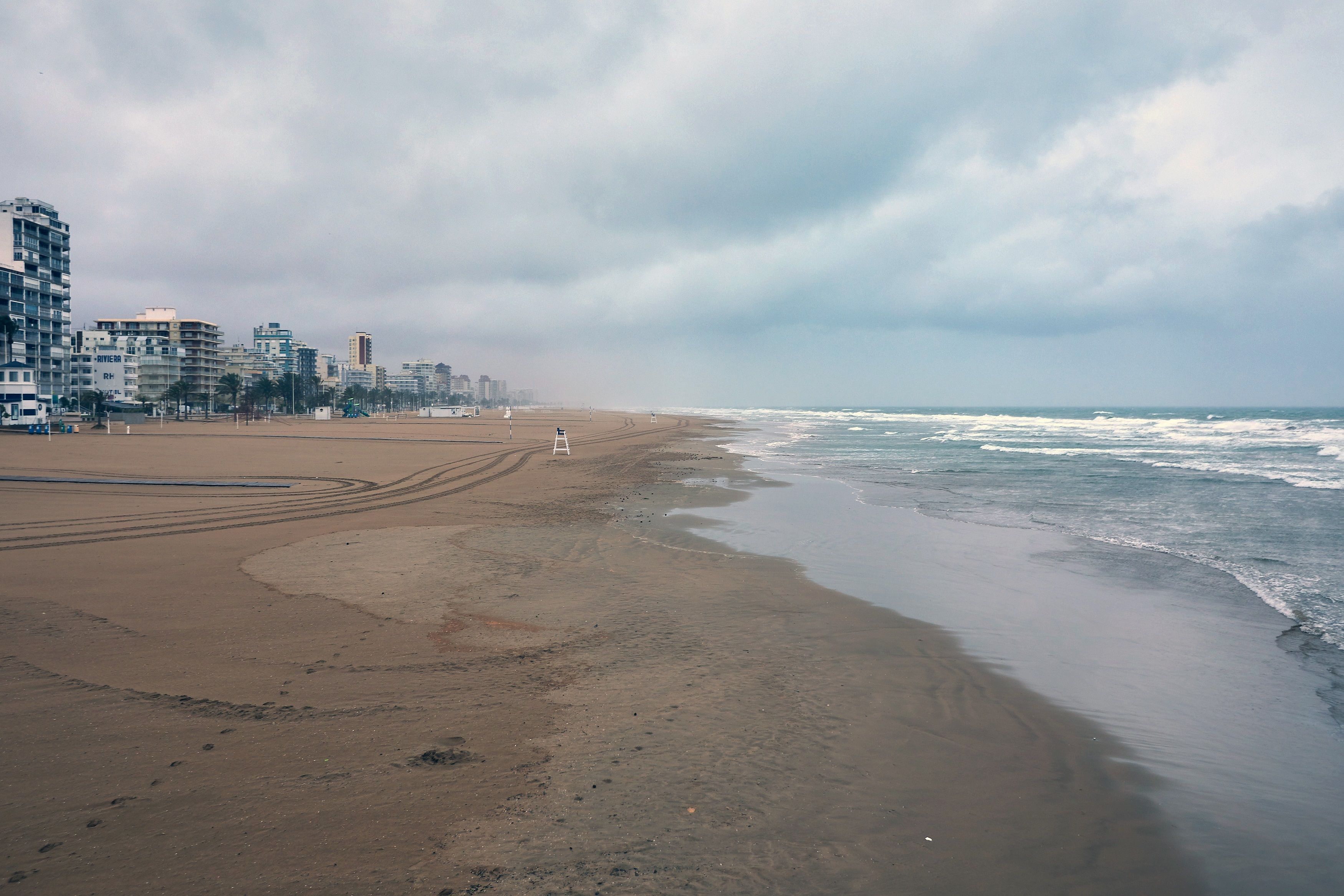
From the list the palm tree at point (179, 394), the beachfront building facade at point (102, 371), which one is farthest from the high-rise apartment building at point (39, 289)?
the beachfront building facade at point (102, 371)

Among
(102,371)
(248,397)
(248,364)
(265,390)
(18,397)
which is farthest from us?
(248,364)

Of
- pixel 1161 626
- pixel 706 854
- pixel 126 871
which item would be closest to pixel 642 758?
pixel 706 854

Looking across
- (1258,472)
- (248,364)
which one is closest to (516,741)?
(1258,472)

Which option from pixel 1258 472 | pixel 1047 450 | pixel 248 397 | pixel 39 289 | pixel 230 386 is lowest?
pixel 1258 472

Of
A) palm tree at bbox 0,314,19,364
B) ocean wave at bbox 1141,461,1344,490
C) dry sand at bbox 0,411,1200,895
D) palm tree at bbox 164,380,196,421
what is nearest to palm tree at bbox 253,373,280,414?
palm tree at bbox 164,380,196,421

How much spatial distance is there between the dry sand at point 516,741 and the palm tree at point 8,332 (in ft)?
277

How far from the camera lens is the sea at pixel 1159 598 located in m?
4.82

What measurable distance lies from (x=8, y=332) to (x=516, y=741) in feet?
317

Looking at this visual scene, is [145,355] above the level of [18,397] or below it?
above

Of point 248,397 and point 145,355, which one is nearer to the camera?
point 248,397

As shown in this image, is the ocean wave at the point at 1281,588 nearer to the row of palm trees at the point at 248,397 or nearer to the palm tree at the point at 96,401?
the palm tree at the point at 96,401

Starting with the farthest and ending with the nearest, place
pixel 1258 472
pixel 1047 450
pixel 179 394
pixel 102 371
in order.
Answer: pixel 102 371
pixel 179 394
pixel 1047 450
pixel 1258 472

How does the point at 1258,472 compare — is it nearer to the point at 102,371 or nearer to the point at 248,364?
the point at 102,371

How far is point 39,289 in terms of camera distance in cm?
8269
